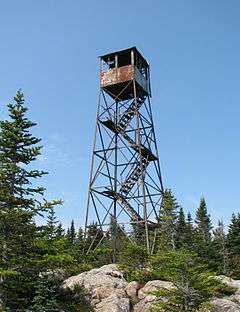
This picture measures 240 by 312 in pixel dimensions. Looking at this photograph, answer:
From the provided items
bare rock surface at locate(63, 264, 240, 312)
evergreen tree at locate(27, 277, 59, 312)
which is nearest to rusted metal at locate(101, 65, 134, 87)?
bare rock surface at locate(63, 264, 240, 312)

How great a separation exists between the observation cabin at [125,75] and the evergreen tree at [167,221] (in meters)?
7.24

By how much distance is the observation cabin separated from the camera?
101 ft

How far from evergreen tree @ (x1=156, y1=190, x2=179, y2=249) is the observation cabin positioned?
23.7 ft

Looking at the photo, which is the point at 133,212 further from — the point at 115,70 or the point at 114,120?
the point at 115,70

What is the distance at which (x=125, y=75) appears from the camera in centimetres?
3088

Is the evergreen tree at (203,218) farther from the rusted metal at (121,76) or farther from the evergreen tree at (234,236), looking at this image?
the rusted metal at (121,76)

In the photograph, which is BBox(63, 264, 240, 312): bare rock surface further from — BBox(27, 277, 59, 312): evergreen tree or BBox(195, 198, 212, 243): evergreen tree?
BBox(195, 198, 212, 243): evergreen tree

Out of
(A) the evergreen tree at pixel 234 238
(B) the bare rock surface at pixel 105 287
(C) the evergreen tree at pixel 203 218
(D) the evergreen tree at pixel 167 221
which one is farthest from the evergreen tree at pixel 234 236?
(B) the bare rock surface at pixel 105 287

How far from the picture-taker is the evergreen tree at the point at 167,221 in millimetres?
30448

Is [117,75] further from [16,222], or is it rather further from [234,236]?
[234,236]

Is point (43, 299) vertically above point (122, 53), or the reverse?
point (122, 53)

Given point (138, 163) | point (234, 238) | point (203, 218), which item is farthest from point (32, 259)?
point (203, 218)

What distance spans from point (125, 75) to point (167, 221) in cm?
1119

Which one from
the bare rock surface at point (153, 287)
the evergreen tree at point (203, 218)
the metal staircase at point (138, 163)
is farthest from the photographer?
the evergreen tree at point (203, 218)
